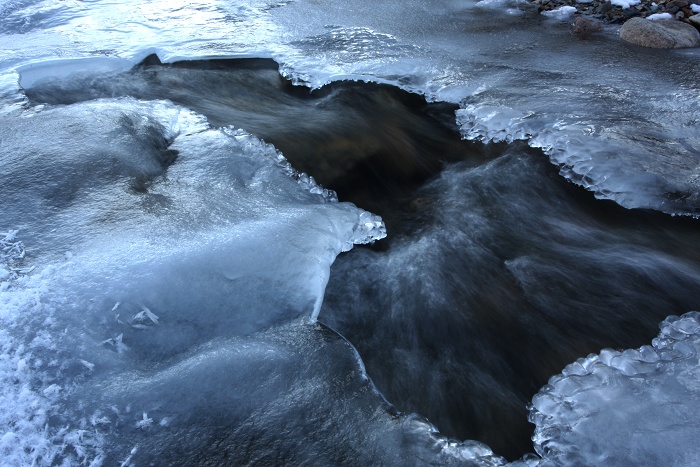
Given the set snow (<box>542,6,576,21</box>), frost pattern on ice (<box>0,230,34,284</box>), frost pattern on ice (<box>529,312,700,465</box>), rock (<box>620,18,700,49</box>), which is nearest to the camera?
frost pattern on ice (<box>529,312,700,465</box>)

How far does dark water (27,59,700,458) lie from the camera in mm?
2768

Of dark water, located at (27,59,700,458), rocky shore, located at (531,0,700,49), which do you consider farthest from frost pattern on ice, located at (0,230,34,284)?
rocky shore, located at (531,0,700,49)

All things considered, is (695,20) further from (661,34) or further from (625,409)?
(625,409)

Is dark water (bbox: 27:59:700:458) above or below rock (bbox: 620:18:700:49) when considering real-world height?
below

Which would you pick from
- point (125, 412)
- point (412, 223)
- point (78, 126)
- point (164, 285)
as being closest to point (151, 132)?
point (78, 126)

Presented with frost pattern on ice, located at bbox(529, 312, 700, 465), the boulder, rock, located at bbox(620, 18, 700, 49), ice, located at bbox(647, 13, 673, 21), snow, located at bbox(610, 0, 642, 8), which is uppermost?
snow, located at bbox(610, 0, 642, 8)

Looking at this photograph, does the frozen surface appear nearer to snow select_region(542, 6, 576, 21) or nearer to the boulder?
snow select_region(542, 6, 576, 21)

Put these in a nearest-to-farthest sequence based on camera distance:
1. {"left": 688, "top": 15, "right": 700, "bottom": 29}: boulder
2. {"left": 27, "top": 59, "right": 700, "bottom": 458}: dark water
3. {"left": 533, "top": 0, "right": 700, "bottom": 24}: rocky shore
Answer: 1. {"left": 27, "top": 59, "right": 700, "bottom": 458}: dark water
2. {"left": 688, "top": 15, "right": 700, "bottom": 29}: boulder
3. {"left": 533, "top": 0, "right": 700, "bottom": 24}: rocky shore

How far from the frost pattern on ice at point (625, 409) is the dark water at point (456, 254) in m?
0.15

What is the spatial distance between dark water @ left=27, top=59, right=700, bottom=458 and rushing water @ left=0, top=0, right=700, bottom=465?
0.02 m

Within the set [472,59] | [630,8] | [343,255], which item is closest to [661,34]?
[630,8]

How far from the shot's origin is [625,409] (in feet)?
7.54

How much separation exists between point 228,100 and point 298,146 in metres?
1.15

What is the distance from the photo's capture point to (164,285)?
2596mm
